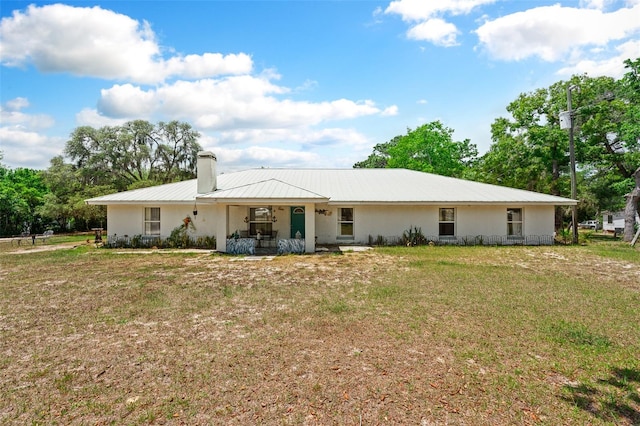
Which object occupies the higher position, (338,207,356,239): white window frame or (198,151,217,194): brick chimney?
(198,151,217,194): brick chimney

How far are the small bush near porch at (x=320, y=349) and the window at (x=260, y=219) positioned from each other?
734 centimetres

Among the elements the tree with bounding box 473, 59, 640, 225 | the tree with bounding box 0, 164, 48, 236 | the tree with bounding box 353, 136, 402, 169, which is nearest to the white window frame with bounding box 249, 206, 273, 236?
the tree with bounding box 473, 59, 640, 225

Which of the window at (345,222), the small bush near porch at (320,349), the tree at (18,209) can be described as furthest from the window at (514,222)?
the tree at (18,209)

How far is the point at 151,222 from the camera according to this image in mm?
17188

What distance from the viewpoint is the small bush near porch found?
352cm

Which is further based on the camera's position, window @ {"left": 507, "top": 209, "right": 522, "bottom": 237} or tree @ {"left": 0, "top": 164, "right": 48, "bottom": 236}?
tree @ {"left": 0, "top": 164, "right": 48, "bottom": 236}

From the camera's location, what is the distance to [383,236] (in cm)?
1733

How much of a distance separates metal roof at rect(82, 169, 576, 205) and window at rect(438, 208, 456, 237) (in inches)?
38.0

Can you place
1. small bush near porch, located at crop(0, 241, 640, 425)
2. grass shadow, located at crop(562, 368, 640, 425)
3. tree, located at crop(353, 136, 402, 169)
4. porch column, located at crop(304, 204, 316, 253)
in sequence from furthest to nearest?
tree, located at crop(353, 136, 402, 169), porch column, located at crop(304, 204, 316, 253), small bush near porch, located at crop(0, 241, 640, 425), grass shadow, located at crop(562, 368, 640, 425)

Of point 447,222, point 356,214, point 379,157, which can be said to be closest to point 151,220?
point 356,214

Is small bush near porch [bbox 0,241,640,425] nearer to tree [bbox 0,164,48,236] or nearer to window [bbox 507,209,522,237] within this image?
window [bbox 507,209,522,237]

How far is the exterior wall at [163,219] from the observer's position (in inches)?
660

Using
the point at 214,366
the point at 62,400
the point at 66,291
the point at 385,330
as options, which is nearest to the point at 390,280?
the point at 385,330

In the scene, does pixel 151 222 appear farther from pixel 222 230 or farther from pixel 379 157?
pixel 379 157
